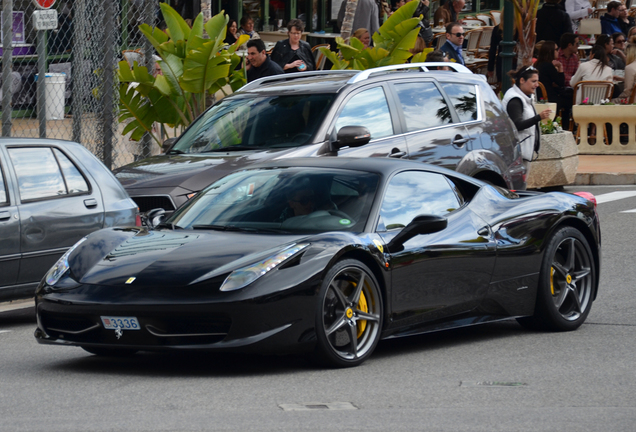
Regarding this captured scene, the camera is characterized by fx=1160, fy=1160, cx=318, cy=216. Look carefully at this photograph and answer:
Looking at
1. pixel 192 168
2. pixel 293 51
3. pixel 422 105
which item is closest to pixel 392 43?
pixel 293 51

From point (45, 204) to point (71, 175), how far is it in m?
0.44

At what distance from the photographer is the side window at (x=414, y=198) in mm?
7184

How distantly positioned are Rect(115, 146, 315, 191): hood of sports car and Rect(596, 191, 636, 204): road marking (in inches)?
284

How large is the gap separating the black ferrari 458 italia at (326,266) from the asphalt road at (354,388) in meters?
0.20

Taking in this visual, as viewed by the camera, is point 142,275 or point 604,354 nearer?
point 142,275

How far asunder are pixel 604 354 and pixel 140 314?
2.93 meters

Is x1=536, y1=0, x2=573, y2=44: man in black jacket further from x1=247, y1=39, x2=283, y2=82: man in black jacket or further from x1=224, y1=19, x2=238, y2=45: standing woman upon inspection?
x1=247, y1=39, x2=283, y2=82: man in black jacket

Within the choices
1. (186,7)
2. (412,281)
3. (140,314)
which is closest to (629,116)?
(186,7)

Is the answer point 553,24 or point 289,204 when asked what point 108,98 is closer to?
point 289,204

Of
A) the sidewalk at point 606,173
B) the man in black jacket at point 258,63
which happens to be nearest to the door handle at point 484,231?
the man in black jacket at point 258,63

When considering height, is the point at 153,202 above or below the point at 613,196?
above

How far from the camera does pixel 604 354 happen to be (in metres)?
7.23

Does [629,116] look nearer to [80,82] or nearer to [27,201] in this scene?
[80,82]

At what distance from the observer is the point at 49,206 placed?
8750 mm
